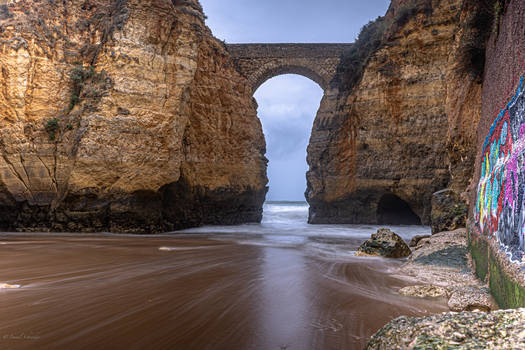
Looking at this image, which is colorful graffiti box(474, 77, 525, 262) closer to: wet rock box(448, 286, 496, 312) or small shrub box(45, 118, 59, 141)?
wet rock box(448, 286, 496, 312)

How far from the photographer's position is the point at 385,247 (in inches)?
206

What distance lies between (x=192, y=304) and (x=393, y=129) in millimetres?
12334

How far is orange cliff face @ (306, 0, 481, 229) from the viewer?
1198 cm

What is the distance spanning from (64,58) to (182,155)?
14.1 ft

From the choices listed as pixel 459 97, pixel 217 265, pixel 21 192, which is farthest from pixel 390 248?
pixel 21 192

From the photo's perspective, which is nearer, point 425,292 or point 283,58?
point 425,292

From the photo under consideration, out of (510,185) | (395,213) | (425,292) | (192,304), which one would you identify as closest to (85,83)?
(192,304)

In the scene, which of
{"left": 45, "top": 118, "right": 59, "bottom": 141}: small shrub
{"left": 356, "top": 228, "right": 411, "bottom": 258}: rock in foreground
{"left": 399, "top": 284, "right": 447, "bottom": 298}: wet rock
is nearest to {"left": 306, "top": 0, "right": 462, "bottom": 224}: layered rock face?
{"left": 356, "top": 228, "right": 411, "bottom": 258}: rock in foreground

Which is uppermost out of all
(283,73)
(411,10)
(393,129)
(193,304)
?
(411,10)

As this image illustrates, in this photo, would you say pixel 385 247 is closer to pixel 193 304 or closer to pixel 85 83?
pixel 193 304

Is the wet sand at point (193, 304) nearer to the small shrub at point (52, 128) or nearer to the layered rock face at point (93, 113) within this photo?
the layered rock face at point (93, 113)

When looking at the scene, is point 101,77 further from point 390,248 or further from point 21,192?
Result: point 390,248

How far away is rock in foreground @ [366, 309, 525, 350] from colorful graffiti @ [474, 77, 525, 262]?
0.63 meters

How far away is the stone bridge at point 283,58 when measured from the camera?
1727 cm
